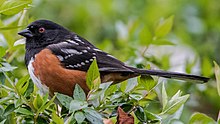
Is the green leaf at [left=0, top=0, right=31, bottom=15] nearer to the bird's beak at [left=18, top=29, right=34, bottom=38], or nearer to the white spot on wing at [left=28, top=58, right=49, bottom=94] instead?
the white spot on wing at [left=28, top=58, right=49, bottom=94]

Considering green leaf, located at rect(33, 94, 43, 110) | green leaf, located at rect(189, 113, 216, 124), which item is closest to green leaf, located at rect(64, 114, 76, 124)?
green leaf, located at rect(33, 94, 43, 110)

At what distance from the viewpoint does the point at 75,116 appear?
2104 millimetres

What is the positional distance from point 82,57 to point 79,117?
3.27 ft

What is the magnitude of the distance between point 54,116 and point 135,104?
365mm

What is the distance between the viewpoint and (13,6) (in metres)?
2.47

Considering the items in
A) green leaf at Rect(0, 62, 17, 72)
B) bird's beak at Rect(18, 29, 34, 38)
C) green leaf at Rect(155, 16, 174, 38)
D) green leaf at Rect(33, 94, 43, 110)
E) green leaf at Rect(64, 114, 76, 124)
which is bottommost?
green leaf at Rect(64, 114, 76, 124)

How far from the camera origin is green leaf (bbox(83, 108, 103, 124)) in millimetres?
2131

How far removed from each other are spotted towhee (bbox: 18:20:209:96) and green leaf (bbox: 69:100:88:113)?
68 cm

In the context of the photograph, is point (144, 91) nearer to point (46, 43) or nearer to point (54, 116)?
point (54, 116)

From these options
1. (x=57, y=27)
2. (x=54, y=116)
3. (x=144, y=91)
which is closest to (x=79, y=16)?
(x=57, y=27)

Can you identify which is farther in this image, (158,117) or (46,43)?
(46,43)

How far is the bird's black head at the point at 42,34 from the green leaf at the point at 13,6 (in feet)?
2.44

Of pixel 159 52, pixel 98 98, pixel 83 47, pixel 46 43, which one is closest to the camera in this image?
pixel 98 98

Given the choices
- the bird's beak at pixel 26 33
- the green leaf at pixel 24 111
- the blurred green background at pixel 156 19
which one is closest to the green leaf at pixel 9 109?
the green leaf at pixel 24 111
